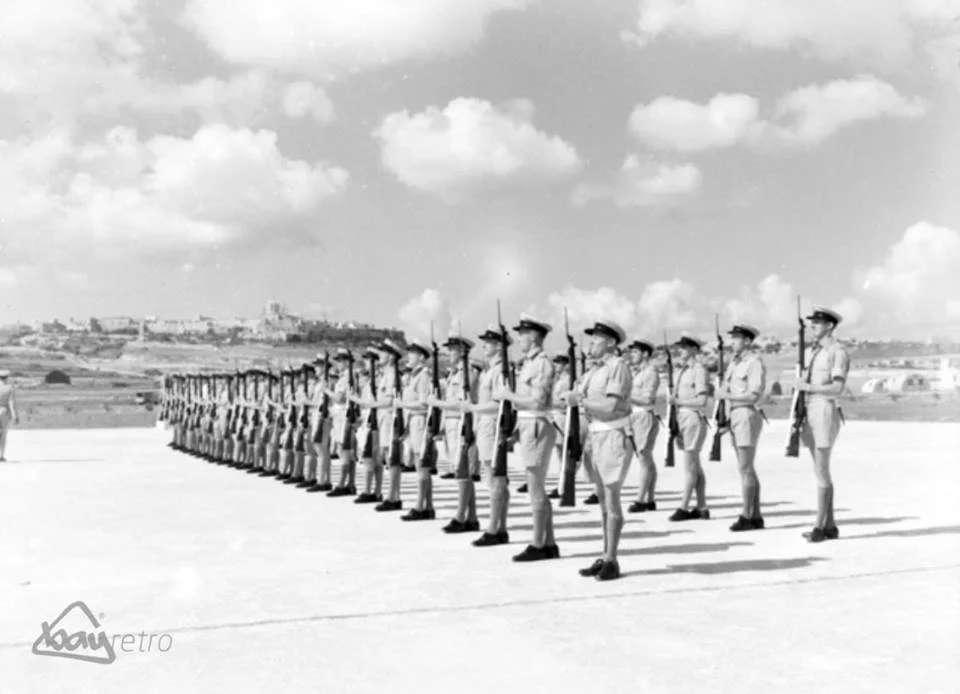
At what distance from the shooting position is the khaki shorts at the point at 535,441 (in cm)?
942

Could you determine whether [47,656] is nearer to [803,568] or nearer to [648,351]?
[803,568]

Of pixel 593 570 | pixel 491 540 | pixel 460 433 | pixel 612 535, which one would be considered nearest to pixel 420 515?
pixel 460 433

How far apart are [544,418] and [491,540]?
154 cm

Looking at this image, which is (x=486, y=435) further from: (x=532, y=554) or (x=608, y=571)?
(x=608, y=571)

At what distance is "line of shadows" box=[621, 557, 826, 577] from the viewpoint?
345 inches

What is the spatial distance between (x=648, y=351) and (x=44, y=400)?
2294 inches

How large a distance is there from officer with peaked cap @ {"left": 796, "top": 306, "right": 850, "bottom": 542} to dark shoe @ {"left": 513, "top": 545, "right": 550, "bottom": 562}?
2.73 meters

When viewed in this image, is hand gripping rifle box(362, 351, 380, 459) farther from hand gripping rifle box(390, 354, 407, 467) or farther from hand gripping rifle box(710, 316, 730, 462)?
hand gripping rifle box(710, 316, 730, 462)

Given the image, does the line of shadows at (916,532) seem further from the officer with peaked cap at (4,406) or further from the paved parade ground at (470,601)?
the officer with peaked cap at (4,406)

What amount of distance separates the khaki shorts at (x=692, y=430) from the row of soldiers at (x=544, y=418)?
0.7 inches

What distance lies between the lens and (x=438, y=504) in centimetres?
1458

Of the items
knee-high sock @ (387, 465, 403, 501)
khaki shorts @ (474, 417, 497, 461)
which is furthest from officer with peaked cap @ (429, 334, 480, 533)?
knee-high sock @ (387, 465, 403, 501)

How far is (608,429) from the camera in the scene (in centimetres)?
856

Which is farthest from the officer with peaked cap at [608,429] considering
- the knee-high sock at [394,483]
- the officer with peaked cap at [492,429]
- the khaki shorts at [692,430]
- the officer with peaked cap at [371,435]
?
the officer with peaked cap at [371,435]
